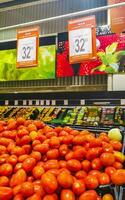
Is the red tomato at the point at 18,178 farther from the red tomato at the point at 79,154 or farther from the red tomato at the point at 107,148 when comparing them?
the red tomato at the point at 107,148

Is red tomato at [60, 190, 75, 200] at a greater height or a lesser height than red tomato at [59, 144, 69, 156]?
lesser

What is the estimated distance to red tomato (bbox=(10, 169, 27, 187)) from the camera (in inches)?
59.5

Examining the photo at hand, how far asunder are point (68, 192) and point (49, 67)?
10.8 ft

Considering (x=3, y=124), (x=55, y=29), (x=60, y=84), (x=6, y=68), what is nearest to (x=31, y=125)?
(x=3, y=124)

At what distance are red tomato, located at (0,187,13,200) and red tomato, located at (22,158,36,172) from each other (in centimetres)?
19

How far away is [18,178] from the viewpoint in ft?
4.98

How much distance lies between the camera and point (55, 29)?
5570mm

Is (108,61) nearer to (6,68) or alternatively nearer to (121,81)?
(121,81)

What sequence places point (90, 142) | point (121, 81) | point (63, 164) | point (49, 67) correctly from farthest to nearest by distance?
point (49, 67) → point (121, 81) → point (90, 142) → point (63, 164)

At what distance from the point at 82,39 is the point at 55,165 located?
1.37 m

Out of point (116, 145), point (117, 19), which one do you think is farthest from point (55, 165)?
point (117, 19)

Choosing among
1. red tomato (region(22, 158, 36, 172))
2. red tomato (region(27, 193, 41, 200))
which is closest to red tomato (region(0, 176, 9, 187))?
red tomato (region(22, 158, 36, 172))

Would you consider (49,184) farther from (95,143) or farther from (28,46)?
(28,46)

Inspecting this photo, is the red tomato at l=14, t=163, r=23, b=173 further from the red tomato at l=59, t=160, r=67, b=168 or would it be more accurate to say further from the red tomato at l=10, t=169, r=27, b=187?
the red tomato at l=59, t=160, r=67, b=168
